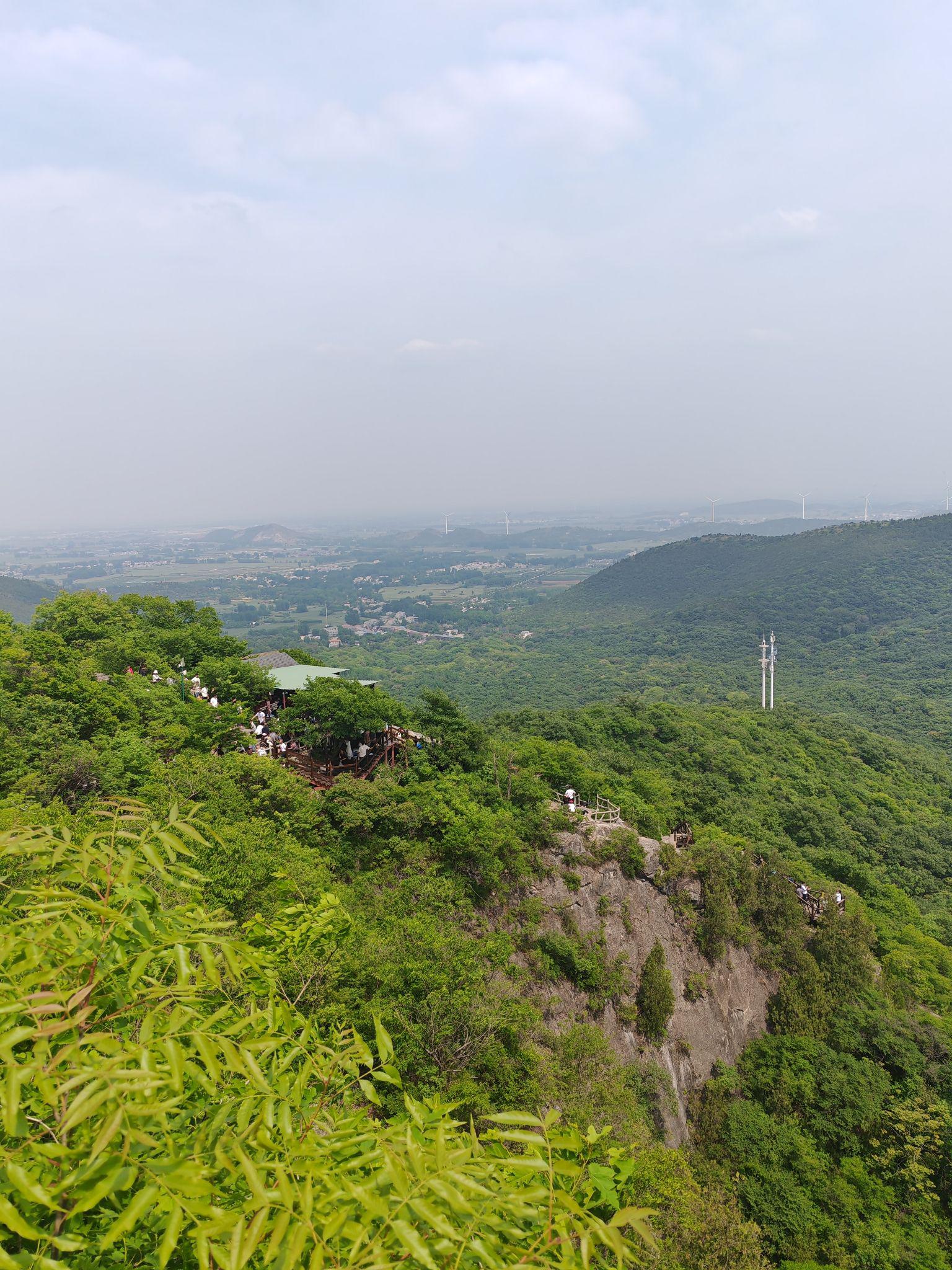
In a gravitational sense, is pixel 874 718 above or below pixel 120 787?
below

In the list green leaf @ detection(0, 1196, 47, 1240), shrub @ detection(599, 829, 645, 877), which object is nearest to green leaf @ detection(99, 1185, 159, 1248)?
green leaf @ detection(0, 1196, 47, 1240)

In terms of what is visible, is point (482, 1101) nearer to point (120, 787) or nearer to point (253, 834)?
point (253, 834)

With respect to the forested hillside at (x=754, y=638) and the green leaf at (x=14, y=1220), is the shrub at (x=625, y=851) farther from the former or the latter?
the forested hillside at (x=754, y=638)

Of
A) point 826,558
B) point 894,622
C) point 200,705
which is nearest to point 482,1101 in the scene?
point 200,705

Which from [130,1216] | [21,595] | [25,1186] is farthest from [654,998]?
[21,595]

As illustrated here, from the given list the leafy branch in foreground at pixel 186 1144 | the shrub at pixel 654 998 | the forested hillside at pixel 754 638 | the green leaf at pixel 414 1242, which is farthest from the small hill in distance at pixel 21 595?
the green leaf at pixel 414 1242
